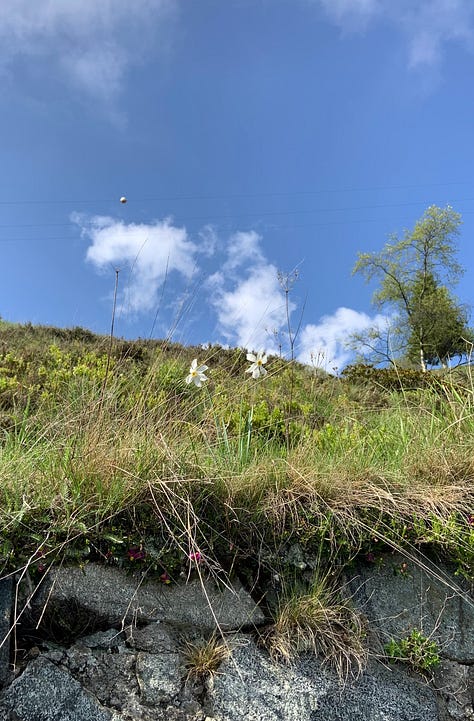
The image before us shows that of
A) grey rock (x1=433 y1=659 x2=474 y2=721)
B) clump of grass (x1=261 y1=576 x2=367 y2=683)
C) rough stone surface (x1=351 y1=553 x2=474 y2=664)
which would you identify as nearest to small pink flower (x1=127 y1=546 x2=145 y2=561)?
clump of grass (x1=261 y1=576 x2=367 y2=683)

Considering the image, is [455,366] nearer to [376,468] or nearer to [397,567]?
[376,468]

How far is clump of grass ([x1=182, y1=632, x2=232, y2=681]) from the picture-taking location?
1956 mm

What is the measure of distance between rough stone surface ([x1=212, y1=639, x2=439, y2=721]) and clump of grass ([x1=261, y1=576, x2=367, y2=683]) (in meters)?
0.05

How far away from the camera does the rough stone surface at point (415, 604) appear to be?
7.42 ft

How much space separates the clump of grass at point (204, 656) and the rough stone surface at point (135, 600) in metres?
0.08

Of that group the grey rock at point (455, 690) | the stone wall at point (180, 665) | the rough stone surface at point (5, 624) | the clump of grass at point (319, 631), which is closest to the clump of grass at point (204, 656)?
the stone wall at point (180, 665)

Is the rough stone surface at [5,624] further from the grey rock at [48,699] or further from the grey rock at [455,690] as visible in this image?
the grey rock at [455,690]

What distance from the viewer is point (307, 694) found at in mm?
1954

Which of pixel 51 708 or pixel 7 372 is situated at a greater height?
pixel 7 372

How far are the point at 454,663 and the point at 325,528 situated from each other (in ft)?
2.74

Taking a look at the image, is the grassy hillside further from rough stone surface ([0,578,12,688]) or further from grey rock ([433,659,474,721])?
grey rock ([433,659,474,721])

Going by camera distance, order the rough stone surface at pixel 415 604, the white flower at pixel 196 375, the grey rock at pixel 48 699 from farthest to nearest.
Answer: the white flower at pixel 196 375
the rough stone surface at pixel 415 604
the grey rock at pixel 48 699

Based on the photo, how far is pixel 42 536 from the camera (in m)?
2.11

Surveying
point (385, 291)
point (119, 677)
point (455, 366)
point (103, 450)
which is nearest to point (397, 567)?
point (119, 677)
